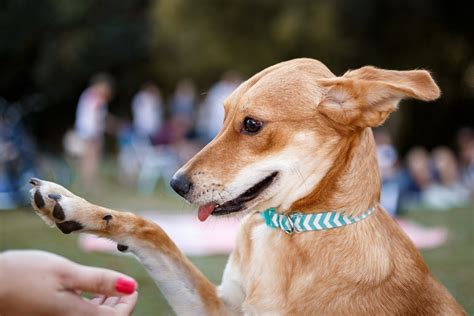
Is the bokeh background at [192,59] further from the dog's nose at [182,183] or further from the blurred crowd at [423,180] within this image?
the dog's nose at [182,183]

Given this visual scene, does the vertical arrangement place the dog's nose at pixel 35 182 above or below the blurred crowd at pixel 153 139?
above

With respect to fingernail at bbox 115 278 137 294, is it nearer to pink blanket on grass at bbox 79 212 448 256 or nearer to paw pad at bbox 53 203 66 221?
paw pad at bbox 53 203 66 221

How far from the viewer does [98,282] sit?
3244 mm

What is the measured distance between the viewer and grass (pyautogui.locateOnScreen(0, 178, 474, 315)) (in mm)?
6328

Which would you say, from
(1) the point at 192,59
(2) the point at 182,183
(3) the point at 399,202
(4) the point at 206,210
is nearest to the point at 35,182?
(2) the point at 182,183

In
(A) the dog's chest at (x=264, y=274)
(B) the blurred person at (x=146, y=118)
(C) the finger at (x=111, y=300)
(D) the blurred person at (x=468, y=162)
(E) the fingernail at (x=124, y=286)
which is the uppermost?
(E) the fingernail at (x=124, y=286)

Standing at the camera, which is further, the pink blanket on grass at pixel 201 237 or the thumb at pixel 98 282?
the pink blanket on grass at pixel 201 237

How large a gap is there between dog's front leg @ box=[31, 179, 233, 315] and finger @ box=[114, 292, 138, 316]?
288 mm

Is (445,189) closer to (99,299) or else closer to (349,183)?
(349,183)

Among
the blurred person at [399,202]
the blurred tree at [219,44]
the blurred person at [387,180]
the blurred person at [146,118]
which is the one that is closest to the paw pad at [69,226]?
the blurred person at [399,202]

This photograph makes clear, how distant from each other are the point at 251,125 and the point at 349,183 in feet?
1.96

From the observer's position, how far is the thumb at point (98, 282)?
315cm

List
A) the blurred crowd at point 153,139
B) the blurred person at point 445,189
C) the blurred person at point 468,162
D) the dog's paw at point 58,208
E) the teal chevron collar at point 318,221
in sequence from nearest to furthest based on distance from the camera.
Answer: the dog's paw at point 58,208 → the teal chevron collar at point 318,221 → the blurred person at point 445,189 → the blurred person at point 468,162 → the blurred crowd at point 153,139

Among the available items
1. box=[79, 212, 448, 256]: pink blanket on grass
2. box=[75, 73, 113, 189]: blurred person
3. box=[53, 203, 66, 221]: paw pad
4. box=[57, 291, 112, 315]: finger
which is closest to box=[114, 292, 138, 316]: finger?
box=[57, 291, 112, 315]: finger
